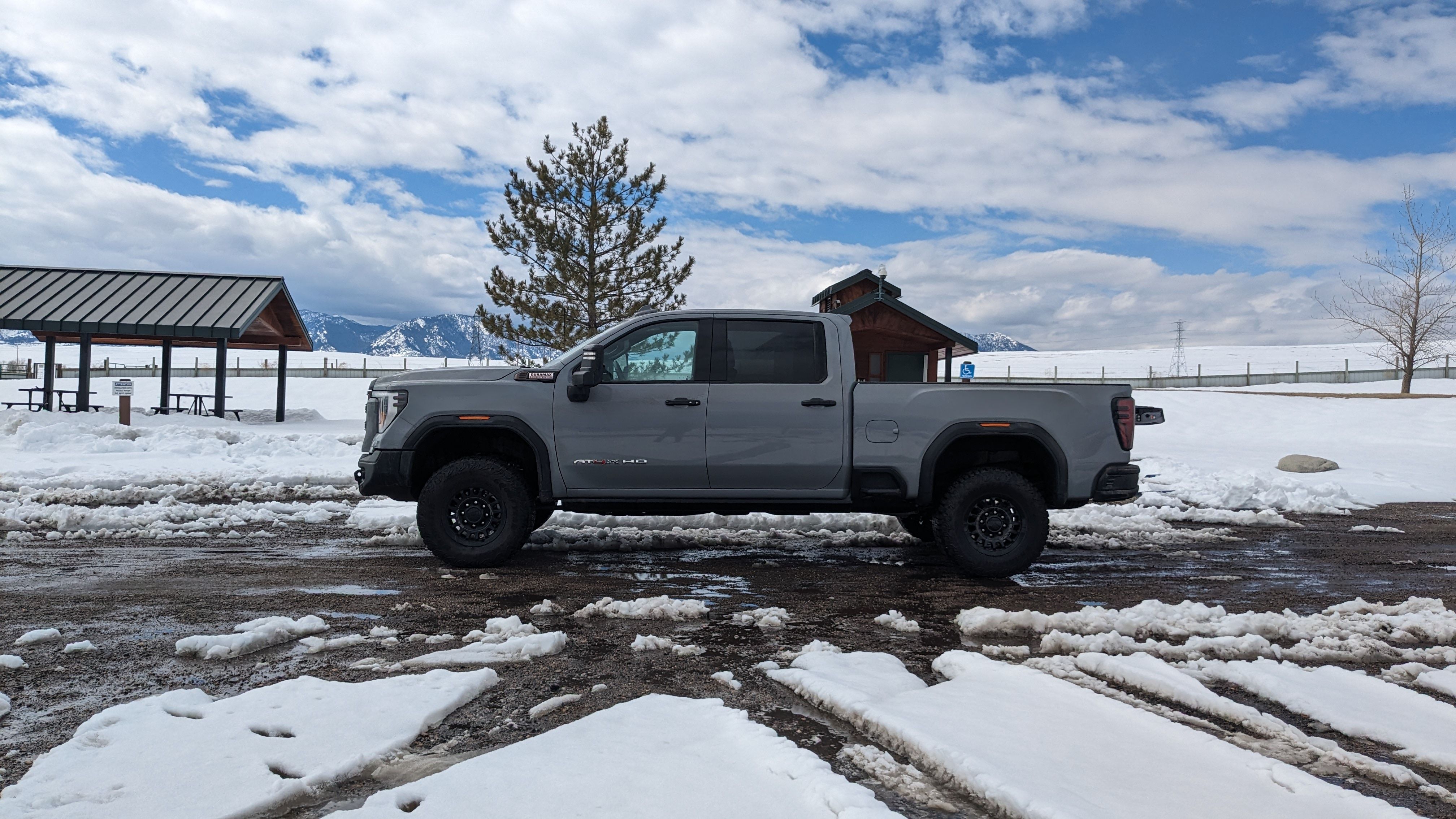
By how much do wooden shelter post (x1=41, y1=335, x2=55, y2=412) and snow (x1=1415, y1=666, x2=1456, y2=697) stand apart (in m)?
26.3

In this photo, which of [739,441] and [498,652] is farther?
[739,441]

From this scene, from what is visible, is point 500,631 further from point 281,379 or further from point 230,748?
point 281,379

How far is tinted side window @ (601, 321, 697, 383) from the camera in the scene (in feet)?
20.7

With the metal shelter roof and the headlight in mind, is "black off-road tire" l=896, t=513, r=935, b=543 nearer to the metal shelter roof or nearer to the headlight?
the headlight

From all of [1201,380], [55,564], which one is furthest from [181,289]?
[1201,380]

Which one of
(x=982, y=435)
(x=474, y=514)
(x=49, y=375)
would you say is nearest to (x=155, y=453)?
(x=474, y=514)

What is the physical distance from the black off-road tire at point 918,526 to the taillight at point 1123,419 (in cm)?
170

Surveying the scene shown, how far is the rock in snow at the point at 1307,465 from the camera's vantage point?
1389cm

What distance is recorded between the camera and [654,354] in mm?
6355

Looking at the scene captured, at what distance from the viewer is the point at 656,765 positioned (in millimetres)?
2805

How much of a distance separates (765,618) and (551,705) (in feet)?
5.49

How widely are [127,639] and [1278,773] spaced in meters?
5.20

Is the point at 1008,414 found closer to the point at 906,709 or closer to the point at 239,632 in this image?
the point at 906,709

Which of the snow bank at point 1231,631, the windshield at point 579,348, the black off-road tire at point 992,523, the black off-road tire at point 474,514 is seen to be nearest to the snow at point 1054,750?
the snow bank at point 1231,631
